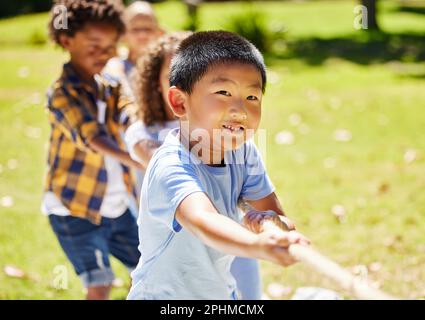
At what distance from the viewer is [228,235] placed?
71.0 inches

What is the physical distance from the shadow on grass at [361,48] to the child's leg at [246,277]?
31.4ft

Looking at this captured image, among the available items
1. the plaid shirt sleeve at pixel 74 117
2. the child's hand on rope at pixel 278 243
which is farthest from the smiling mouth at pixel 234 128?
the plaid shirt sleeve at pixel 74 117

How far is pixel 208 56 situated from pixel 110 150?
125 centimetres

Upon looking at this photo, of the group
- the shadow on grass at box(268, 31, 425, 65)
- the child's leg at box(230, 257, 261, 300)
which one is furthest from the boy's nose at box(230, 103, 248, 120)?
the shadow on grass at box(268, 31, 425, 65)

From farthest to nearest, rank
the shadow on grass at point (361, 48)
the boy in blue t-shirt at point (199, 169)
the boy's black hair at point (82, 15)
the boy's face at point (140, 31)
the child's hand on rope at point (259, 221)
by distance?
the shadow on grass at point (361, 48) < the boy's face at point (140, 31) < the boy's black hair at point (82, 15) < the boy in blue t-shirt at point (199, 169) < the child's hand on rope at point (259, 221)

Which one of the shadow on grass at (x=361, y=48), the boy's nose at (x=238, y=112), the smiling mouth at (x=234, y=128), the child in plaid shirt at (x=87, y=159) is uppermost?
the boy's nose at (x=238, y=112)

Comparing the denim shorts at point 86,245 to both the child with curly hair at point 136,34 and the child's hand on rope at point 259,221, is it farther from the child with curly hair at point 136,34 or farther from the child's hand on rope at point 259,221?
the child's hand on rope at point 259,221

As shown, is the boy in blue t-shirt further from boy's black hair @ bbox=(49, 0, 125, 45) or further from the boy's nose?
boy's black hair @ bbox=(49, 0, 125, 45)

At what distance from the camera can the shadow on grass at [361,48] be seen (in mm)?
12781

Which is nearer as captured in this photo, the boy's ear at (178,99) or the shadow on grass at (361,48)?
the boy's ear at (178,99)

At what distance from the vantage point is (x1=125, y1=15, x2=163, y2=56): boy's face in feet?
16.0

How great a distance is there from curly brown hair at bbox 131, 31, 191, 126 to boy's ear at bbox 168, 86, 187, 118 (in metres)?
1.18

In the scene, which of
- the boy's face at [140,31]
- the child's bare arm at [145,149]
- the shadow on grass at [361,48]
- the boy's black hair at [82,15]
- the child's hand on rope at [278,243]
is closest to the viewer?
the child's hand on rope at [278,243]

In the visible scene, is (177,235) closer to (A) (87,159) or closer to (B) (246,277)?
(B) (246,277)
